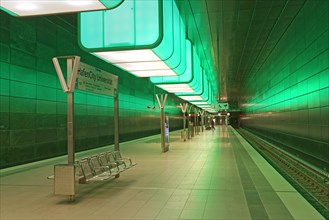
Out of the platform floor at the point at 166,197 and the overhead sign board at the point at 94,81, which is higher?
the overhead sign board at the point at 94,81

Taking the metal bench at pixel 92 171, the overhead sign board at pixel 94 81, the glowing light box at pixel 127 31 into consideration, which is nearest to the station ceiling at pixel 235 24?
the glowing light box at pixel 127 31

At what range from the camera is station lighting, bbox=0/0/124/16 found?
17.3 feet

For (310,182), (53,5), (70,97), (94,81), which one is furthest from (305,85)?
(53,5)

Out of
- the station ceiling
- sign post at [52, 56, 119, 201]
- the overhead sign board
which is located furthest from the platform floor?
the station ceiling

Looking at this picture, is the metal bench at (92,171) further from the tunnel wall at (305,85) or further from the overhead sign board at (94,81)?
the tunnel wall at (305,85)

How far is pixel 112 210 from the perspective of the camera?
5453mm

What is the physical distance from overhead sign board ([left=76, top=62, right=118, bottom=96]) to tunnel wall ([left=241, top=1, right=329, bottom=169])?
661cm

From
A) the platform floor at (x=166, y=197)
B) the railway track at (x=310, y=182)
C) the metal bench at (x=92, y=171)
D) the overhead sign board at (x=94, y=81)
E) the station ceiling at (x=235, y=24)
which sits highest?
the station ceiling at (x=235, y=24)

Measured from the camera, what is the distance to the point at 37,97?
12680mm

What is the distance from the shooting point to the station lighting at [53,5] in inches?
208

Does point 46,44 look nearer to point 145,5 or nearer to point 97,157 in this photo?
point 145,5

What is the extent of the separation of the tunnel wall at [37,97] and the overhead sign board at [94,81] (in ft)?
14.6

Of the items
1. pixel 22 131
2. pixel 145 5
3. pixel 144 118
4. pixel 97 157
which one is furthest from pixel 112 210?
pixel 144 118

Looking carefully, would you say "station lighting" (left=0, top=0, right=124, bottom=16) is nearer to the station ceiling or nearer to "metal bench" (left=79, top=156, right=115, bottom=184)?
"metal bench" (left=79, top=156, right=115, bottom=184)
